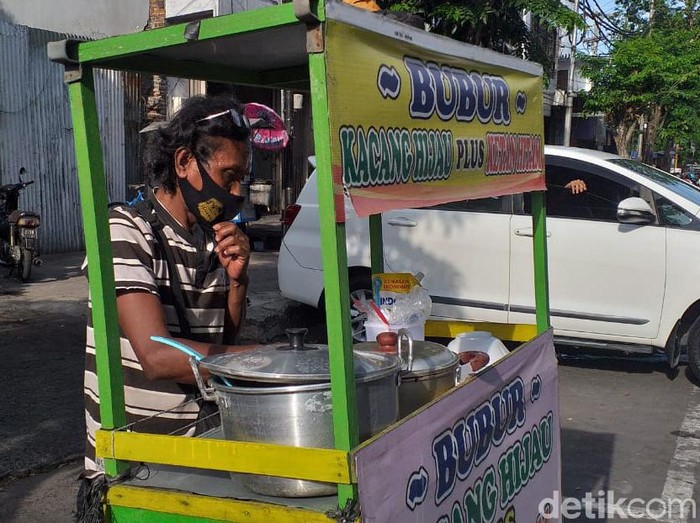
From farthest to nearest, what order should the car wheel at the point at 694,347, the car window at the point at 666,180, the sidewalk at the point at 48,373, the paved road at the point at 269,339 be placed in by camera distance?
the car window at the point at 666,180 < the car wheel at the point at 694,347 < the paved road at the point at 269,339 < the sidewalk at the point at 48,373

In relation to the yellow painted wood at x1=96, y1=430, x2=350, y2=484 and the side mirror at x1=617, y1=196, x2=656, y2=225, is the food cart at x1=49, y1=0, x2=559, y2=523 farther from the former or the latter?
the side mirror at x1=617, y1=196, x2=656, y2=225

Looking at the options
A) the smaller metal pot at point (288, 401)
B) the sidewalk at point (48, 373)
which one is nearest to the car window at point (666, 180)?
the sidewalk at point (48, 373)

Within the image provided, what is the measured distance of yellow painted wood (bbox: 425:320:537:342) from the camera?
10.5 feet

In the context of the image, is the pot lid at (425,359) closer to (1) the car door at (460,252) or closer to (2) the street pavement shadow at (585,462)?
(2) the street pavement shadow at (585,462)

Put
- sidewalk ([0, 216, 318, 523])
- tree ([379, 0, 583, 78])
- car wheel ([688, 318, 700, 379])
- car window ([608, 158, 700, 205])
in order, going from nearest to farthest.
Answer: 1. sidewalk ([0, 216, 318, 523])
2. car wheel ([688, 318, 700, 379])
3. car window ([608, 158, 700, 205])
4. tree ([379, 0, 583, 78])

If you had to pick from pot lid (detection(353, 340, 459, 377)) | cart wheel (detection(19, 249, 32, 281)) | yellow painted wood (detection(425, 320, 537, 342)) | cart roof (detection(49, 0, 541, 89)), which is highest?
cart roof (detection(49, 0, 541, 89))

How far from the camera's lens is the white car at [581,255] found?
609 cm

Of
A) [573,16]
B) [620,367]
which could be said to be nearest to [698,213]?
[620,367]

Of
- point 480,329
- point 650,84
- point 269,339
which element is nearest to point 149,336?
point 480,329

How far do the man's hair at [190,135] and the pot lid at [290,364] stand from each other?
57cm

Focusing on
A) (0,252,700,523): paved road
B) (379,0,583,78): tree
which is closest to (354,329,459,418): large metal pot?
(0,252,700,523): paved road

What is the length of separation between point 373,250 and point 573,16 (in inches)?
207

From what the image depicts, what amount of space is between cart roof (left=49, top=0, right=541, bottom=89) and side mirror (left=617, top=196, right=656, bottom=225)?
3599 millimetres

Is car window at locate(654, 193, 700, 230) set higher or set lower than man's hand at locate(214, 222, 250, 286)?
lower
